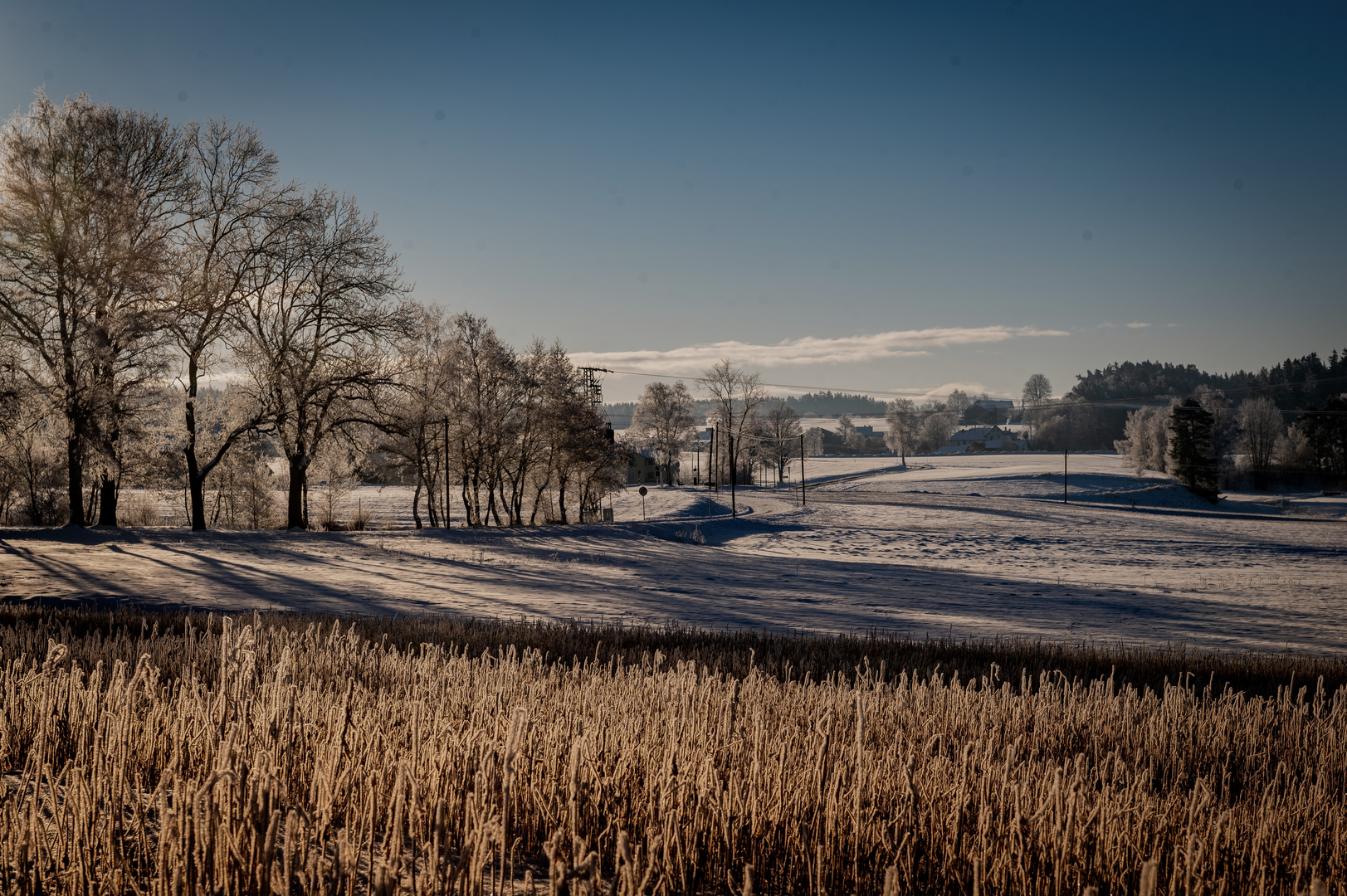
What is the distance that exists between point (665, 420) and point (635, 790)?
283ft

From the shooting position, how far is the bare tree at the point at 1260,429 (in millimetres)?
86875

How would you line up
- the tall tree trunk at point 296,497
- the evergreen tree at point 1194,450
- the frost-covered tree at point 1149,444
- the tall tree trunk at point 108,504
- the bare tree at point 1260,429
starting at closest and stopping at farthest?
the tall tree trunk at point 108,504
the tall tree trunk at point 296,497
the evergreen tree at point 1194,450
the frost-covered tree at point 1149,444
the bare tree at point 1260,429

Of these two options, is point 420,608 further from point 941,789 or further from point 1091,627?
point 1091,627

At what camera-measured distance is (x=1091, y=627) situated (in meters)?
16.6

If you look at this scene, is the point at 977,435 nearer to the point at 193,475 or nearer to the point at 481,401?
the point at 481,401

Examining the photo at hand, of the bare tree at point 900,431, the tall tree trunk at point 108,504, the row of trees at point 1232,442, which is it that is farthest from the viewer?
the bare tree at point 900,431

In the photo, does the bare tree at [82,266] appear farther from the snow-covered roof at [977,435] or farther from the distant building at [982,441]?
the snow-covered roof at [977,435]

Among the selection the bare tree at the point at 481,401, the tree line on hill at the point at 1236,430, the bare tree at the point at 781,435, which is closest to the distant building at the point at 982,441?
the tree line on hill at the point at 1236,430

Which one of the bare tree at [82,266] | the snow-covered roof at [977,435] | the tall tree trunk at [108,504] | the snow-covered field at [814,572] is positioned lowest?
the snow-covered field at [814,572]

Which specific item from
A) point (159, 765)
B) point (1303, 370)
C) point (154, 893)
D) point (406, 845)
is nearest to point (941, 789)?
point (406, 845)

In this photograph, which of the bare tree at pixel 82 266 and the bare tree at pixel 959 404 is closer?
the bare tree at pixel 82 266

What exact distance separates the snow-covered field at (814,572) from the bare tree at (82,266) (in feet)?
15.5

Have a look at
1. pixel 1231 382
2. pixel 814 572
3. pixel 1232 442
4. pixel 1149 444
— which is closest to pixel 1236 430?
pixel 1232 442

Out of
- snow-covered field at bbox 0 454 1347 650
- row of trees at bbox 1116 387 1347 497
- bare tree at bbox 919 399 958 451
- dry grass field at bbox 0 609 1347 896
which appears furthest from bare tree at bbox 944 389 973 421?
dry grass field at bbox 0 609 1347 896
